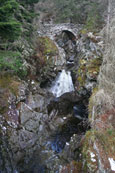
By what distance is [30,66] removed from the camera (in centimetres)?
1070

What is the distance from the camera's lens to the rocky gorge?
569 centimetres

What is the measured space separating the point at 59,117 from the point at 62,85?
4222mm

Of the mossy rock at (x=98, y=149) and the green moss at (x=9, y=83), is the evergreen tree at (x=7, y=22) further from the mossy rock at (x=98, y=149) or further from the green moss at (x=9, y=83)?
the mossy rock at (x=98, y=149)

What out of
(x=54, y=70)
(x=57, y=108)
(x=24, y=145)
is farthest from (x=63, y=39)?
(x=24, y=145)

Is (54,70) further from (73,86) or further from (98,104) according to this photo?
(98,104)

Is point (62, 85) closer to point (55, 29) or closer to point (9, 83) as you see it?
point (9, 83)

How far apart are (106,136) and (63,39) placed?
16063mm

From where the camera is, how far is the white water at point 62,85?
13.0m

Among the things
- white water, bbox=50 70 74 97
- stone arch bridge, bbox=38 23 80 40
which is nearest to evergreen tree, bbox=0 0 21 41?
white water, bbox=50 70 74 97

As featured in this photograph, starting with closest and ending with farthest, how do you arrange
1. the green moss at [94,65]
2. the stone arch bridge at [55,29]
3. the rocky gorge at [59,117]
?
the rocky gorge at [59,117] < the green moss at [94,65] < the stone arch bridge at [55,29]

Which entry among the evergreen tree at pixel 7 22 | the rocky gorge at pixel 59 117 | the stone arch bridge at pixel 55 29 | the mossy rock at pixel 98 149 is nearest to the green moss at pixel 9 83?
the rocky gorge at pixel 59 117

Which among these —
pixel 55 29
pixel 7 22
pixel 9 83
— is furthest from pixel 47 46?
pixel 7 22

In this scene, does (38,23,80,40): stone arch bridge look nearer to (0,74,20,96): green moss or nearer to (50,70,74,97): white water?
(50,70,74,97): white water

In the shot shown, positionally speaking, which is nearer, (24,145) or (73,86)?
(24,145)
